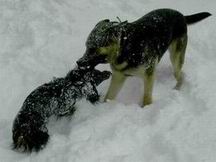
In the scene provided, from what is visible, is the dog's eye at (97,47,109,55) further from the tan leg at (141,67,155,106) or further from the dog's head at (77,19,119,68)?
the tan leg at (141,67,155,106)

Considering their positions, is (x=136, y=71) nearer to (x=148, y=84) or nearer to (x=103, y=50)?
(x=148, y=84)

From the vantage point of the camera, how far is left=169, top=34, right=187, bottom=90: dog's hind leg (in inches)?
231

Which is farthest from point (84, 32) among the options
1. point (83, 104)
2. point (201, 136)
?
point (201, 136)

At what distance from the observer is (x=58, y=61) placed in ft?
21.4

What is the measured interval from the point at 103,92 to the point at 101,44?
1.50m

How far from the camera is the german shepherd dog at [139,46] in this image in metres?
4.62

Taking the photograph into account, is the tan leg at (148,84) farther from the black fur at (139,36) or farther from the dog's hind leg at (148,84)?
the black fur at (139,36)

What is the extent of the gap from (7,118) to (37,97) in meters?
0.74

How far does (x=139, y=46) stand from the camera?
5070 mm

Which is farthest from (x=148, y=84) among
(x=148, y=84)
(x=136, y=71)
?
(x=136, y=71)

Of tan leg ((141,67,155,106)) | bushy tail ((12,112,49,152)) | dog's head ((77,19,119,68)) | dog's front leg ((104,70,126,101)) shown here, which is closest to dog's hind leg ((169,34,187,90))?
tan leg ((141,67,155,106))

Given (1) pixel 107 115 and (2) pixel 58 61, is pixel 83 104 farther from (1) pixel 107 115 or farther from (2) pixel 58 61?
(2) pixel 58 61

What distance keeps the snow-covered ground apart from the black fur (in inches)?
24.7

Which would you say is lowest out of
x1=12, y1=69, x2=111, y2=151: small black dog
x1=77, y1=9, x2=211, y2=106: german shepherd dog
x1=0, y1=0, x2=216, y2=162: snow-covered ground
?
x1=0, y1=0, x2=216, y2=162: snow-covered ground
